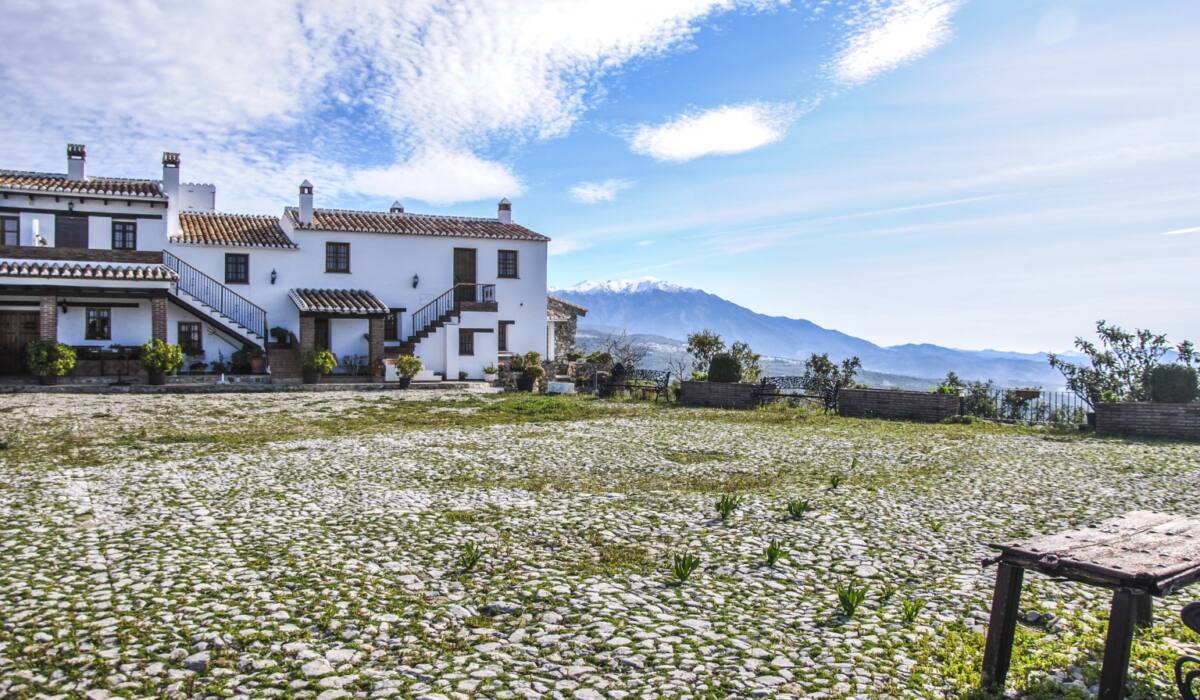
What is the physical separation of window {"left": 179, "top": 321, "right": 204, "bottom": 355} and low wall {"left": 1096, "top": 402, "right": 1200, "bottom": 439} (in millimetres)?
32202

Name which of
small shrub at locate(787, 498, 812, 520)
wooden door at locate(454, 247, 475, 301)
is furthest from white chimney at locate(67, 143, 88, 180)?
small shrub at locate(787, 498, 812, 520)

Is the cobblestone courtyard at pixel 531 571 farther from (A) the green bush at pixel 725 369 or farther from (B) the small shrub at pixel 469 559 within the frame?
(A) the green bush at pixel 725 369

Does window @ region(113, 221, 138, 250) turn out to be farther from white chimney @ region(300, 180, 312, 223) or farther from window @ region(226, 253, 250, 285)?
white chimney @ region(300, 180, 312, 223)

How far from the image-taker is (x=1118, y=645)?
3.73 meters

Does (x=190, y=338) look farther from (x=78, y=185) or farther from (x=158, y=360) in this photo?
(x=78, y=185)

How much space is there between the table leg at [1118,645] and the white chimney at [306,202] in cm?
3494

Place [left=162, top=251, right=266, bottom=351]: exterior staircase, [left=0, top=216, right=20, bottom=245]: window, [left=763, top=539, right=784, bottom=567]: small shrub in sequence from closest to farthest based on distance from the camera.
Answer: [left=763, top=539, right=784, bottom=567]: small shrub < [left=0, top=216, right=20, bottom=245]: window < [left=162, top=251, right=266, bottom=351]: exterior staircase

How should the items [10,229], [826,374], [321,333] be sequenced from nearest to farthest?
1. [826,374]
2. [10,229]
3. [321,333]

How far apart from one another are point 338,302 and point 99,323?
940 centimetres

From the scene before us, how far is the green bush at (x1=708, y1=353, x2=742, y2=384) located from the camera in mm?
24469

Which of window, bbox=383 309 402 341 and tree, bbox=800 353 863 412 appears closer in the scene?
tree, bbox=800 353 863 412

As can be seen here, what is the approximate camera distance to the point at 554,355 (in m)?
41.1

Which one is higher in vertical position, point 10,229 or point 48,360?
point 10,229

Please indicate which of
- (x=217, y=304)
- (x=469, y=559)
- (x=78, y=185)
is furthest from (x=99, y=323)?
(x=469, y=559)
